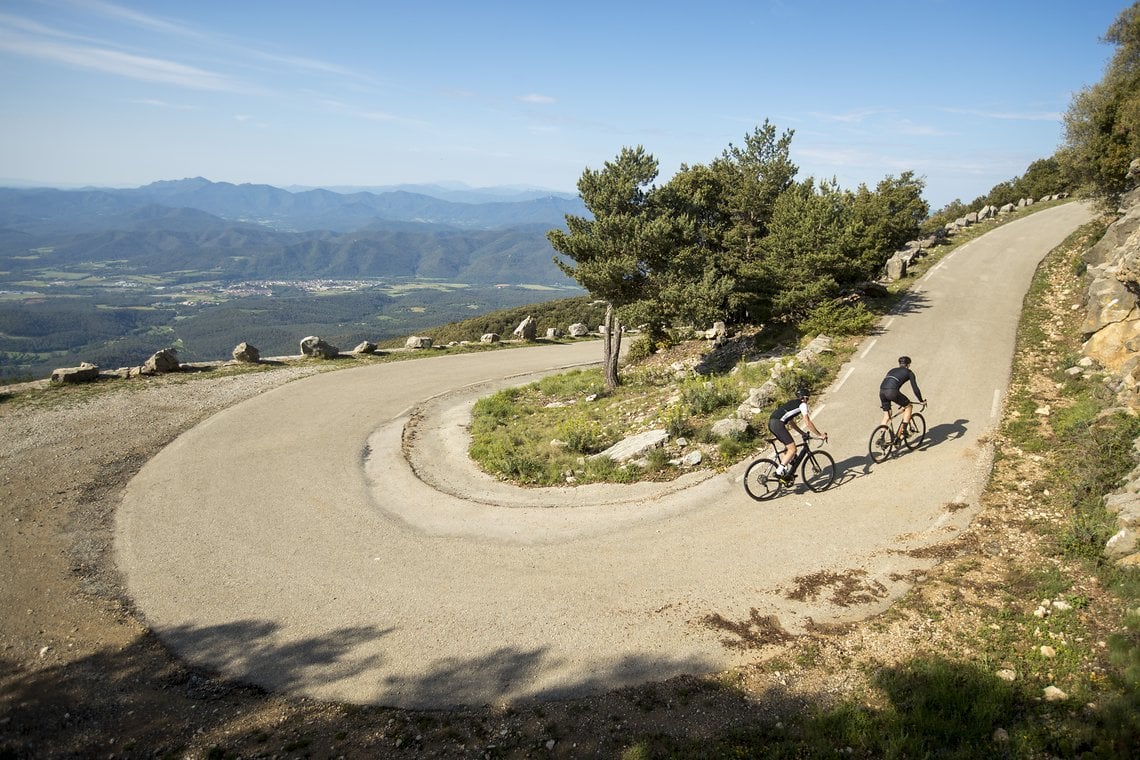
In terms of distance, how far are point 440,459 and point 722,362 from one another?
566 inches

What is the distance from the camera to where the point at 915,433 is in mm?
14305

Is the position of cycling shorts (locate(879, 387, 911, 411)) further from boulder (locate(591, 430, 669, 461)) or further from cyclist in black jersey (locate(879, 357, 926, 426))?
boulder (locate(591, 430, 669, 461))

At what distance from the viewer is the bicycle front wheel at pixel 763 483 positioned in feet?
41.0

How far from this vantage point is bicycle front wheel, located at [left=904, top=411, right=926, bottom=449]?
1408 cm

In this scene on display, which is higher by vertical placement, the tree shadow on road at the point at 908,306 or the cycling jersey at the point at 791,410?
the tree shadow on road at the point at 908,306

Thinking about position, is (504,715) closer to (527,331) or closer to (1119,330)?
(1119,330)

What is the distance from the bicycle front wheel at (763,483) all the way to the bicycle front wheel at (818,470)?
67 cm

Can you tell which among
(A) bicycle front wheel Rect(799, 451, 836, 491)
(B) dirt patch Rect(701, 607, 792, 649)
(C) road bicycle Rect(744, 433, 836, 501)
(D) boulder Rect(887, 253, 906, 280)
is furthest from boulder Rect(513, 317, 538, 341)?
(B) dirt patch Rect(701, 607, 792, 649)

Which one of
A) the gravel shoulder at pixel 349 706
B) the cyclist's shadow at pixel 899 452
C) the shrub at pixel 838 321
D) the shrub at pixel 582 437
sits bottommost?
the gravel shoulder at pixel 349 706

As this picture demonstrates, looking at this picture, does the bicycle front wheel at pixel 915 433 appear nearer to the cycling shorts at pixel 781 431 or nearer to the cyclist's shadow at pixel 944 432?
the cyclist's shadow at pixel 944 432

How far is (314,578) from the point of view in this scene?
11.4 meters

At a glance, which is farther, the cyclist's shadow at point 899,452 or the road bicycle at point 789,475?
the cyclist's shadow at point 899,452

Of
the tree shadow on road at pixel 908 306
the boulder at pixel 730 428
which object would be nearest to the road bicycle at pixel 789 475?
the boulder at pixel 730 428

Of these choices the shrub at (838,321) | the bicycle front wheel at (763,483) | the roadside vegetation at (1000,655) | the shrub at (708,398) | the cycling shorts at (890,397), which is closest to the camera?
the roadside vegetation at (1000,655)
